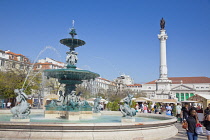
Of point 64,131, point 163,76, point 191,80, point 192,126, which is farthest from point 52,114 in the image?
point 191,80

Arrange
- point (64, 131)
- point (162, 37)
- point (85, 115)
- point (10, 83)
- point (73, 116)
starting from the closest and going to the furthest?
point (64, 131) → point (73, 116) → point (85, 115) → point (10, 83) → point (162, 37)

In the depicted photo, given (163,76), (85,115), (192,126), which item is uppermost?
(163,76)

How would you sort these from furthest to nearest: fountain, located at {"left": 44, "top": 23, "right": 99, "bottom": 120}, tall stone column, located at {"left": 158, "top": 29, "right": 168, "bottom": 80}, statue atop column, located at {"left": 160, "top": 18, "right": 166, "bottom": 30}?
statue atop column, located at {"left": 160, "top": 18, "right": 166, "bottom": 30}
tall stone column, located at {"left": 158, "top": 29, "right": 168, "bottom": 80}
fountain, located at {"left": 44, "top": 23, "right": 99, "bottom": 120}

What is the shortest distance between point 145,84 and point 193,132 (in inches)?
4334

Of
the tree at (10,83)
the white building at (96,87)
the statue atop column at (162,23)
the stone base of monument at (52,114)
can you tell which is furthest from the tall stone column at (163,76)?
the stone base of monument at (52,114)

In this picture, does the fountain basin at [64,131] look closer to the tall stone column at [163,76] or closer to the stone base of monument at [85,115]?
the stone base of monument at [85,115]

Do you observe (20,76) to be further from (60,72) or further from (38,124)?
(38,124)

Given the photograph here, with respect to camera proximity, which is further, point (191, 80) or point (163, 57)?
point (191, 80)

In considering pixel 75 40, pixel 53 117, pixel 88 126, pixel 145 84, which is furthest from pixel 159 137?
pixel 145 84

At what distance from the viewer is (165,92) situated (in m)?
A: 73.2

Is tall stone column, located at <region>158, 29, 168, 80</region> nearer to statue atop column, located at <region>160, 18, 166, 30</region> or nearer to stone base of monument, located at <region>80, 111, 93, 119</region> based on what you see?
statue atop column, located at <region>160, 18, 166, 30</region>

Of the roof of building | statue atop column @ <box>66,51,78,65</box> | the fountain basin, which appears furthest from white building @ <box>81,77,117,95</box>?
the roof of building

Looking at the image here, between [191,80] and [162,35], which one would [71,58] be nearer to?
[162,35]

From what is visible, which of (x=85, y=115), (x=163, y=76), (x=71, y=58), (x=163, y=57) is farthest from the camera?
(x=163, y=76)
